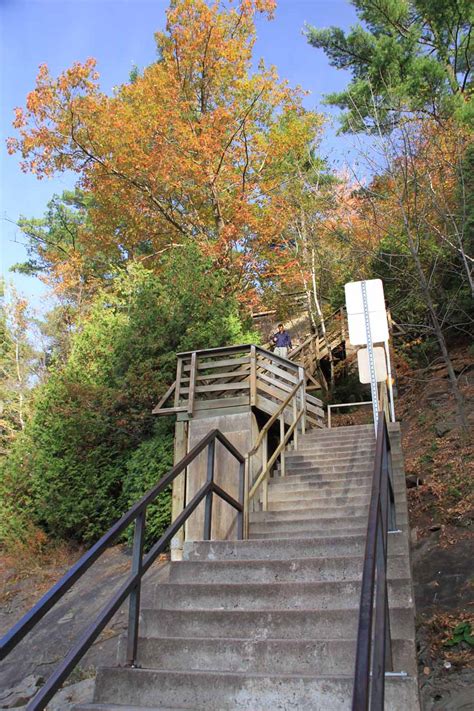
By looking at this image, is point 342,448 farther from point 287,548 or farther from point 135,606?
point 135,606

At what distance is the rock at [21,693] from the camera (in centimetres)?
650

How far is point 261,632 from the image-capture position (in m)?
3.79

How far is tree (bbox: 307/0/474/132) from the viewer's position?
18.9 m

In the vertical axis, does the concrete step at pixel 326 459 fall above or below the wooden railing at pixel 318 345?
below

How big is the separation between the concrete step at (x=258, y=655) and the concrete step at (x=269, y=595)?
0.44 m

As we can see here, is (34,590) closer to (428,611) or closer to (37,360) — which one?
(428,611)

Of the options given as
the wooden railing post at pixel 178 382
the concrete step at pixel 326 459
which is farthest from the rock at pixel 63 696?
the wooden railing post at pixel 178 382

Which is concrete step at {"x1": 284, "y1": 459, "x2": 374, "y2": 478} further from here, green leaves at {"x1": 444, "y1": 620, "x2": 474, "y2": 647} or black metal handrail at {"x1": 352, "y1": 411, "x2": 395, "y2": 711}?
black metal handrail at {"x1": 352, "y1": 411, "x2": 395, "y2": 711}

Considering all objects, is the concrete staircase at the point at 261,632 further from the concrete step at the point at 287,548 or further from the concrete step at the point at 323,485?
→ the concrete step at the point at 323,485

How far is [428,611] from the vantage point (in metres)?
6.61

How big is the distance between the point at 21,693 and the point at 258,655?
484 centimetres

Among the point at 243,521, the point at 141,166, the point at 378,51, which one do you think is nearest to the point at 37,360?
the point at 141,166

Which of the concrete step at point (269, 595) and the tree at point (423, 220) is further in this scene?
the tree at point (423, 220)

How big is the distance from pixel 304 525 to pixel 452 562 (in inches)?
109
